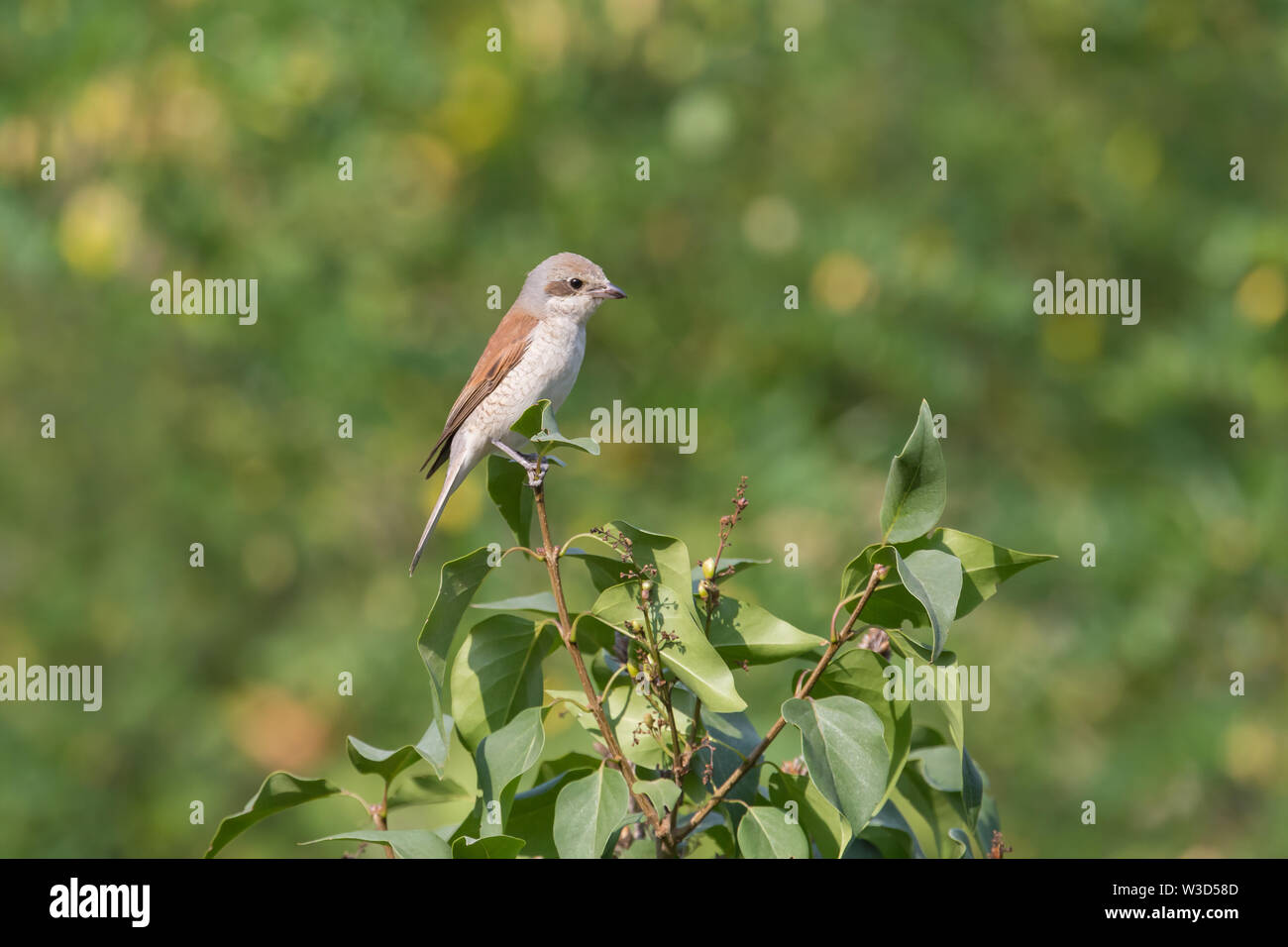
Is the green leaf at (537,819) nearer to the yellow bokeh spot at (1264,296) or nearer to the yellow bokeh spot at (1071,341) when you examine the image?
the yellow bokeh spot at (1071,341)

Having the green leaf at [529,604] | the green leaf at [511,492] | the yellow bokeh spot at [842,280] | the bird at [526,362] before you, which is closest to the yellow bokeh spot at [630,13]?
the yellow bokeh spot at [842,280]

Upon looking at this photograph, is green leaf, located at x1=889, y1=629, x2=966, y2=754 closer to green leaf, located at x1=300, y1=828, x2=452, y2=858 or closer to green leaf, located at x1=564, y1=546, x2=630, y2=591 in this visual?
green leaf, located at x1=564, y1=546, x2=630, y2=591

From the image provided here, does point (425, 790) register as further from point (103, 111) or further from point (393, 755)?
point (103, 111)

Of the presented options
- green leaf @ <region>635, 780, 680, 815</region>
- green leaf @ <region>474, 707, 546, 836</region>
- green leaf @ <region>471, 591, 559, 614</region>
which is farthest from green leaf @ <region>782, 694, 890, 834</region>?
green leaf @ <region>471, 591, 559, 614</region>

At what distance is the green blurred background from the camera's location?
7.95 meters

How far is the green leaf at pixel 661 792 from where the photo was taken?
1918mm

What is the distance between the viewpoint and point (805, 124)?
8.88 metres

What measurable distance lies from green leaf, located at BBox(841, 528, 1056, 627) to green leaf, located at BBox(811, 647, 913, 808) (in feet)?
0.24

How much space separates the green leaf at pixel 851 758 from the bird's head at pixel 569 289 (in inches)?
93.4

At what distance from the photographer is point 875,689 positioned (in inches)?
79.8

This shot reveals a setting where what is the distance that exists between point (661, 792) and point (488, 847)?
28cm

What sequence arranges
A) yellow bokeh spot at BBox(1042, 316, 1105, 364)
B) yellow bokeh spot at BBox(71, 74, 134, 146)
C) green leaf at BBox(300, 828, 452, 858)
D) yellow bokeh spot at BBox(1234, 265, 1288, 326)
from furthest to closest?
yellow bokeh spot at BBox(1042, 316, 1105, 364), yellow bokeh spot at BBox(1234, 265, 1288, 326), yellow bokeh spot at BBox(71, 74, 134, 146), green leaf at BBox(300, 828, 452, 858)

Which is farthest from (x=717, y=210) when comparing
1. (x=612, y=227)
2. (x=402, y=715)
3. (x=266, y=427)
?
(x=402, y=715)

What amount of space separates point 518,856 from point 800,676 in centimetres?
58
